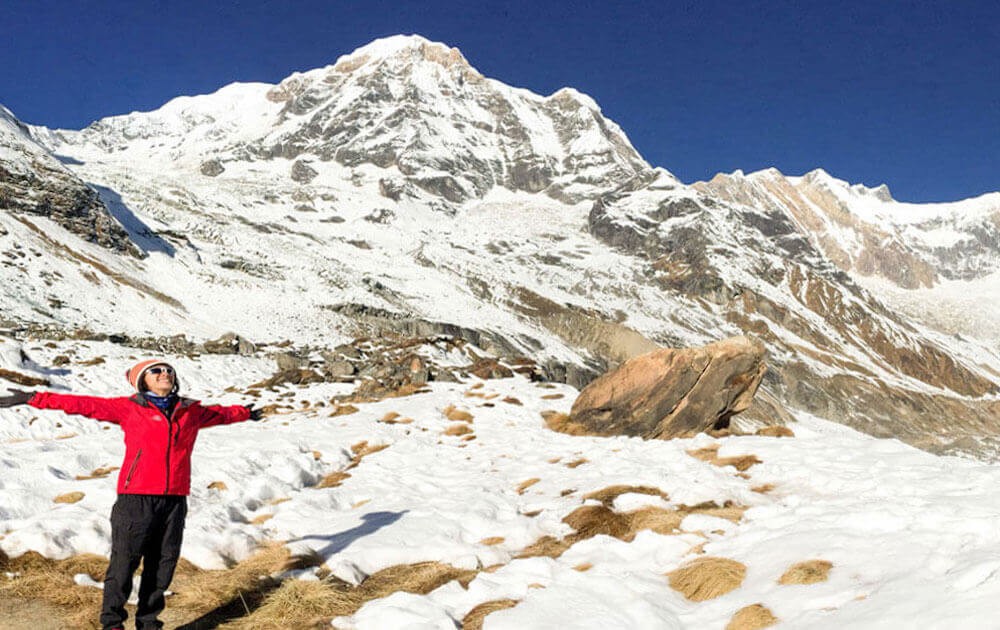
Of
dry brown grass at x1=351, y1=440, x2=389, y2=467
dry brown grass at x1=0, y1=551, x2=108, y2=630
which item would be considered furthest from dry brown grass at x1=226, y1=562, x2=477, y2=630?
dry brown grass at x1=351, y1=440, x2=389, y2=467

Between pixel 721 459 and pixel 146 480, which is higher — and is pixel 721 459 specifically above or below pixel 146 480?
below

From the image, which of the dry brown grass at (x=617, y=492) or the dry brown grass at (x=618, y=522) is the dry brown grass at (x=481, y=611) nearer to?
the dry brown grass at (x=618, y=522)

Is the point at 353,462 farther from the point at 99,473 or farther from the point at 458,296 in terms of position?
the point at 458,296

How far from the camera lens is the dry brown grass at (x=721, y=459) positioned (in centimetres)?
1083

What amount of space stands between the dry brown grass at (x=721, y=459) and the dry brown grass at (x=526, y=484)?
3650mm

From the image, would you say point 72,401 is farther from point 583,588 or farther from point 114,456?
point 114,456

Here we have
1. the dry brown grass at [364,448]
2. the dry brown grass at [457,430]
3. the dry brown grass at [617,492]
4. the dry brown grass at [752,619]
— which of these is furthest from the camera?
the dry brown grass at [457,430]

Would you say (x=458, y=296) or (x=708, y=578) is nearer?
(x=708, y=578)

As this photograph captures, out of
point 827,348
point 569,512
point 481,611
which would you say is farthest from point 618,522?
point 827,348

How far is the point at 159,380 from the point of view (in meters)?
5.64

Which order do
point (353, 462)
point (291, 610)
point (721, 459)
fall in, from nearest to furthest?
point (291, 610)
point (721, 459)
point (353, 462)

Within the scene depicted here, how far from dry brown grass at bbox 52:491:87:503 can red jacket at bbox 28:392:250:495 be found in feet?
12.5

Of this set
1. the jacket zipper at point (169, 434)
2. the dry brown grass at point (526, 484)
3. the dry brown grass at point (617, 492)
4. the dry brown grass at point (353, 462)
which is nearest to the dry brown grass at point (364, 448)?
the dry brown grass at point (353, 462)

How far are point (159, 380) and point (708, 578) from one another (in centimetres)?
595
